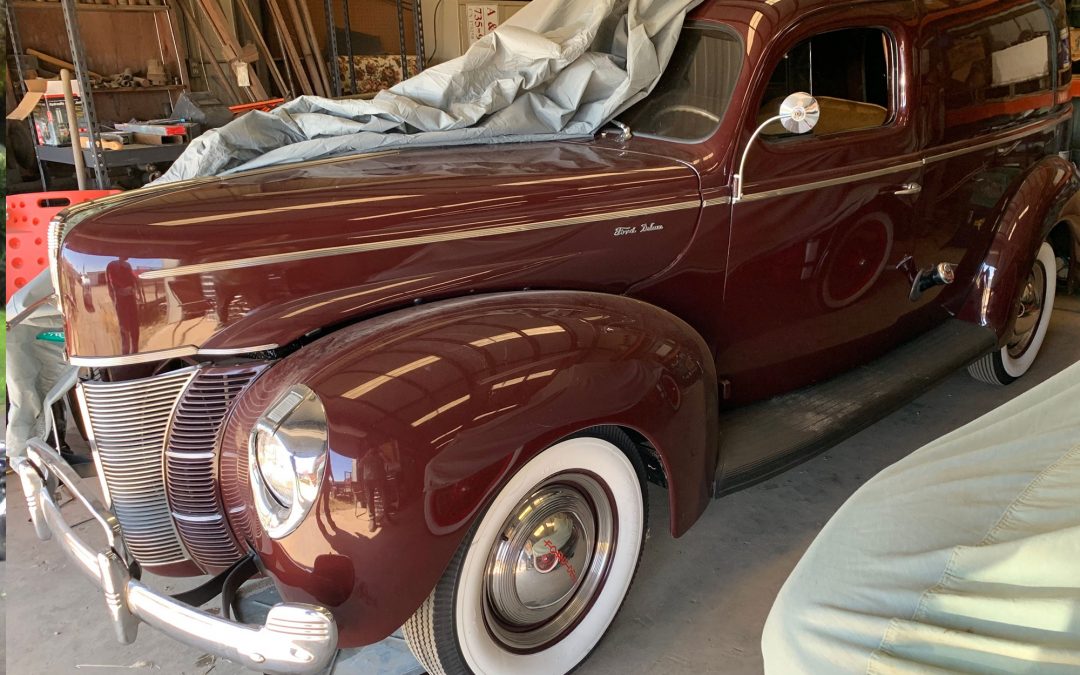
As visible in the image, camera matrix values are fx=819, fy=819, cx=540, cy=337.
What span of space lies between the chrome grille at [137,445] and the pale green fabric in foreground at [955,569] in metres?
1.45

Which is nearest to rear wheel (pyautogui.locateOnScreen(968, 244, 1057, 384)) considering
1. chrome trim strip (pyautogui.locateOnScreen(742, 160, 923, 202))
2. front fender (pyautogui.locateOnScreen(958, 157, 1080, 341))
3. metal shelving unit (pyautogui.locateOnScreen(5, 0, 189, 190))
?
front fender (pyautogui.locateOnScreen(958, 157, 1080, 341))

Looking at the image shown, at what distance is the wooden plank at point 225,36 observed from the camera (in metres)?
6.73

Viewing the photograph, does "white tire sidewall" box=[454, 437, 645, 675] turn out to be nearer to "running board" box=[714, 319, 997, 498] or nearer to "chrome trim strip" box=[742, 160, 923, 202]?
"running board" box=[714, 319, 997, 498]

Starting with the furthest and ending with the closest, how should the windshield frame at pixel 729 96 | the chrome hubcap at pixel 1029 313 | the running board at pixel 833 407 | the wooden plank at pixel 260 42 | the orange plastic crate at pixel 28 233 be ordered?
the wooden plank at pixel 260 42 → the chrome hubcap at pixel 1029 313 → the orange plastic crate at pixel 28 233 → the windshield frame at pixel 729 96 → the running board at pixel 833 407

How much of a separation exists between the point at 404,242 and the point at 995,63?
8.38 feet

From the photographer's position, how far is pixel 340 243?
2.00 metres

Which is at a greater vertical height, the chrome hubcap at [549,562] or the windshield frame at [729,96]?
the windshield frame at [729,96]

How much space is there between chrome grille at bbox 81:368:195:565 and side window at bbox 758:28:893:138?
6.55ft

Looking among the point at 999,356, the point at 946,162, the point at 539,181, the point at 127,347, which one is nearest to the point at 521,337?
the point at 539,181

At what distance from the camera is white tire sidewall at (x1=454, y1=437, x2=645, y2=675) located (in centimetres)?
183

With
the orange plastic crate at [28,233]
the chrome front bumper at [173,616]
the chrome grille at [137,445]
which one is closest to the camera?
the chrome front bumper at [173,616]

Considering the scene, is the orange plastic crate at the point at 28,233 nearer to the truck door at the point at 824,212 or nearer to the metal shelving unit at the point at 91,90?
the metal shelving unit at the point at 91,90

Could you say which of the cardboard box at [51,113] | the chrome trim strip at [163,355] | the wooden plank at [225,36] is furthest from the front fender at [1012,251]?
the wooden plank at [225,36]

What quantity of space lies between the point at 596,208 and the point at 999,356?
2430mm
